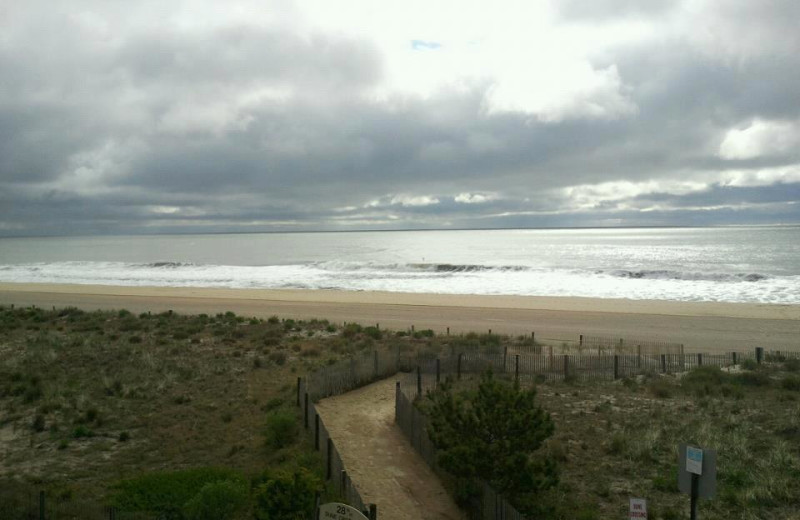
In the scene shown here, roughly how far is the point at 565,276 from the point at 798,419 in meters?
60.7

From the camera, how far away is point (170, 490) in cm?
1138

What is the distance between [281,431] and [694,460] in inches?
344

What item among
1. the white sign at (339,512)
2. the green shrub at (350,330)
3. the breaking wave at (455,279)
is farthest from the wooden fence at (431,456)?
the breaking wave at (455,279)

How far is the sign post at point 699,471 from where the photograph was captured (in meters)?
7.38

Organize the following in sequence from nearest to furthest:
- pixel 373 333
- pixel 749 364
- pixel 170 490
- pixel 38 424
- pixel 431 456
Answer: pixel 170 490
pixel 431 456
pixel 38 424
pixel 749 364
pixel 373 333

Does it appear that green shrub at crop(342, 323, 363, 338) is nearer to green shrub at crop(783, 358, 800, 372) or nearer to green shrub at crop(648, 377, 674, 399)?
green shrub at crop(648, 377, 674, 399)

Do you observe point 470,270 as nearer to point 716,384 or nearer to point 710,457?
point 716,384

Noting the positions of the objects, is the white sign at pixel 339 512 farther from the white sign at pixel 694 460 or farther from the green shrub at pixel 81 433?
the green shrub at pixel 81 433

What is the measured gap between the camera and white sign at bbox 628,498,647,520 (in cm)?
713

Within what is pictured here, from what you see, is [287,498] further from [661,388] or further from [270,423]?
[661,388]

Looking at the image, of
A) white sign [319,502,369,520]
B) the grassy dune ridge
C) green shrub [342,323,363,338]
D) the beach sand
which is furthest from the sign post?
the beach sand

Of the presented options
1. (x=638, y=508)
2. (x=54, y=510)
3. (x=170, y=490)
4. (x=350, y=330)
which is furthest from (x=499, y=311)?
(x=638, y=508)

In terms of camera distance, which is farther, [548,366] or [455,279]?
Result: [455,279]

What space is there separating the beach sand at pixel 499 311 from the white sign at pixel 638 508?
22.9m
